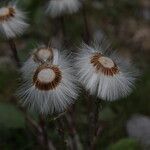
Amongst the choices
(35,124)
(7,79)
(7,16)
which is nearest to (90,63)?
(7,16)

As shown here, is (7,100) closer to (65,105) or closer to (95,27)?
(95,27)

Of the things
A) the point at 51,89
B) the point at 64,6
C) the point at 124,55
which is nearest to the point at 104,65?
the point at 51,89

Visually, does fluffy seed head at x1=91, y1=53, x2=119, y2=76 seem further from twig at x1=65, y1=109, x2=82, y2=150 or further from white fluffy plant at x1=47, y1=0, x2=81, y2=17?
white fluffy plant at x1=47, y1=0, x2=81, y2=17

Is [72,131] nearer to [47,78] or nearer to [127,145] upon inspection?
[127,145]

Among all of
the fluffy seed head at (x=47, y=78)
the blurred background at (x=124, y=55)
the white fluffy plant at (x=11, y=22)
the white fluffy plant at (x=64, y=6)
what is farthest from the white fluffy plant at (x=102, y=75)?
the white fluffy plant at (x=64, y=6)

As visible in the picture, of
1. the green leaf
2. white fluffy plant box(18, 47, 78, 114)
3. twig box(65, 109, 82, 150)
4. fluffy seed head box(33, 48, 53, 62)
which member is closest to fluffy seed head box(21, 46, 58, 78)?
fluffy seed head box(33, 48, 53, 62)

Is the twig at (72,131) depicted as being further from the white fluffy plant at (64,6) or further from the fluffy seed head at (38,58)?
the white fluffy plant at (64,6)

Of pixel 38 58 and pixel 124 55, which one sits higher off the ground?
pixel 38 58
